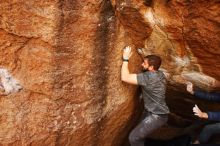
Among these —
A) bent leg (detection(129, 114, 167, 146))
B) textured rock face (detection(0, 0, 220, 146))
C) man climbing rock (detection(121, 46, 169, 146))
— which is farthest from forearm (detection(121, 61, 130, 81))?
bent leg (detection(129, 114, 167, 146))

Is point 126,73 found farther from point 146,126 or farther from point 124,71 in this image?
point 146,126

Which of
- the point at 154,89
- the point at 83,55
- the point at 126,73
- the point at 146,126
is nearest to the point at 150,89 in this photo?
the point at 154,89

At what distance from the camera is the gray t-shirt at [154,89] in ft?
15.1

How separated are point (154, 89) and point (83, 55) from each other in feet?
3.14

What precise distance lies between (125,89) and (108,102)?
0.29 metres

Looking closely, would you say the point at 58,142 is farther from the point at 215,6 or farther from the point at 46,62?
the point at 215,6

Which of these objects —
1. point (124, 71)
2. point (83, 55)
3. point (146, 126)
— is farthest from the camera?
point (146, 126)

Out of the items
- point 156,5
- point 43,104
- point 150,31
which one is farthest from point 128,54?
point 43,104

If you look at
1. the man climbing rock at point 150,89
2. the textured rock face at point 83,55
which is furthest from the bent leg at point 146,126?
the textured rock face at point 83,55

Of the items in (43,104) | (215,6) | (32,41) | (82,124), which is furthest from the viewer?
(82,124)

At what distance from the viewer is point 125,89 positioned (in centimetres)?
500

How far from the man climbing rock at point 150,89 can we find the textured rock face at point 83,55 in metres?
0.20

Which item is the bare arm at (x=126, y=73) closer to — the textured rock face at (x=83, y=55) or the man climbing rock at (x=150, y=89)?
the man climbing rock at (x=150, y=89)

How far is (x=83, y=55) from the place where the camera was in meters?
4.44
